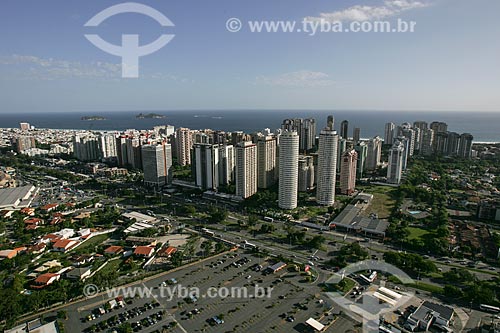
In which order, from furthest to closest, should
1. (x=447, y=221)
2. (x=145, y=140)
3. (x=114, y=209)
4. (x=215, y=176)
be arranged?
(x=145, y=140), (x=215, y=176), (x=114, y=209), (x=447, y=221)

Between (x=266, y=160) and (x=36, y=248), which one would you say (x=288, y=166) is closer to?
(x=266, y=160)

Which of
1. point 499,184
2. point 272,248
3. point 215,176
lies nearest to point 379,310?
point 272,248

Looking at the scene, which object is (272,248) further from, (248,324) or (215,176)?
(215,176)

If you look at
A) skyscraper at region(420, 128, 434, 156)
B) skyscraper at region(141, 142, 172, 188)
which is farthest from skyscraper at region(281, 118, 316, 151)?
skyscraper at region(141, 142, 172, 188)

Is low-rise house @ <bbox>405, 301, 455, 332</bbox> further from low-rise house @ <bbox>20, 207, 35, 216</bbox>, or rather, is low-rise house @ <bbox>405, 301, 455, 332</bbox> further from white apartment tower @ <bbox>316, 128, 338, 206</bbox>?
low-rise house @ <bbox>20, 207, 35, 216</bbox>

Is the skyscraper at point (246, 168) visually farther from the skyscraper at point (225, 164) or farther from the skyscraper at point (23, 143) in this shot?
the skyscraper at point (23, 143)
